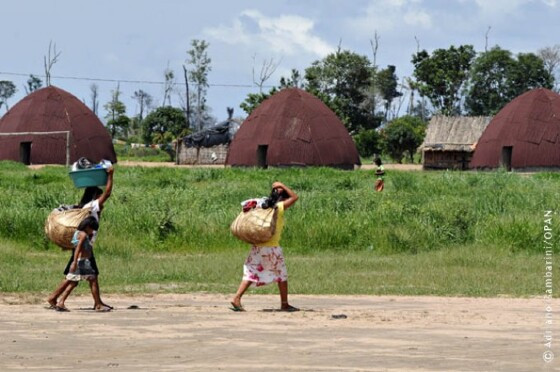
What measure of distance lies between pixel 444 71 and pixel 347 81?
5.63 meters

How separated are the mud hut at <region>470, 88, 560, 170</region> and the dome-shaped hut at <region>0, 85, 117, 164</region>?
633 inches

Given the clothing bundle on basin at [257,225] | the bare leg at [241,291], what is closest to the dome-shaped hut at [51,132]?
the bare leg at [241,291]

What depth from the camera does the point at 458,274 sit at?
1585 cm

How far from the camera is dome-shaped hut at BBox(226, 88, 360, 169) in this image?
46.0 meters

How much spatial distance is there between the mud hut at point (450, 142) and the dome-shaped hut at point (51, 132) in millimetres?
14445

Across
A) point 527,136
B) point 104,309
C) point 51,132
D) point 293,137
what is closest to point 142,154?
point 51,132

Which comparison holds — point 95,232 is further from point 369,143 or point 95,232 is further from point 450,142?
point 369,143

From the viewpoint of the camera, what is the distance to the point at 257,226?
1129cm

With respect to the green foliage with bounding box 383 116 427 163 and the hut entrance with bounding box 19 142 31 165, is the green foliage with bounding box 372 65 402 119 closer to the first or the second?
the green foliage with bounding box 383 116 427 163

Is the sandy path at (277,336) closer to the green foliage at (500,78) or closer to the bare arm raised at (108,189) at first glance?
the bare arm raised at (108,189)

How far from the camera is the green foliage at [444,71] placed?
6588 cm

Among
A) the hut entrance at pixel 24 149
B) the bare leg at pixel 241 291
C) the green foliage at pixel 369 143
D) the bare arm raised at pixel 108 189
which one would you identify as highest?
the green foliage at pixel 369 143

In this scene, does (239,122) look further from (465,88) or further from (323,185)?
(323,185)

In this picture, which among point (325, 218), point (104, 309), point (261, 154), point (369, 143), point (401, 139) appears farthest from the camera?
point (369, 143)
